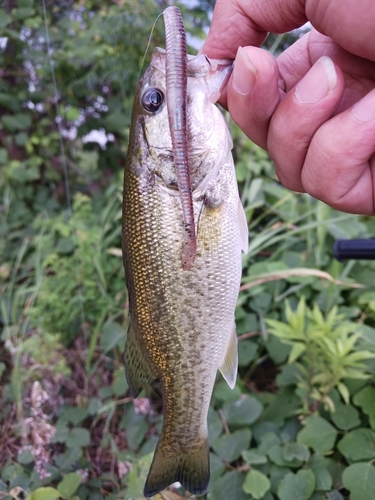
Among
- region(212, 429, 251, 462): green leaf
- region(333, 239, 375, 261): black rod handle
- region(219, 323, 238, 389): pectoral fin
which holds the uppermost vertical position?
region(333, 239, 375, 261): black rod handle

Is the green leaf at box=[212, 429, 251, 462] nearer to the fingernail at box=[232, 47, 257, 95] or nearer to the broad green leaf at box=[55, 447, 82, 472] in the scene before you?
the broad green leaf at box=[55, 447, 82, 472]

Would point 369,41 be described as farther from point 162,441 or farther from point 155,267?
point 162,441

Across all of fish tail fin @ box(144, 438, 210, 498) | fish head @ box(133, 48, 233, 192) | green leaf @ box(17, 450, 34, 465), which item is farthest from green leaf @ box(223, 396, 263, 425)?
fish head @ box(133, 48, 233, 192)

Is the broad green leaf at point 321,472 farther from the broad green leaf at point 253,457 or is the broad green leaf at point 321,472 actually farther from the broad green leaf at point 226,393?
the broad green leaf at point 226,393

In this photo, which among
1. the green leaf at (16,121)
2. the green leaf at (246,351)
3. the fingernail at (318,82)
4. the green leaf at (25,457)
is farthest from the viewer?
the green leaf at (16,121)

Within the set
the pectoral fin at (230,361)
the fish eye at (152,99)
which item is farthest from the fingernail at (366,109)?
the pectoral fin at (230,361)

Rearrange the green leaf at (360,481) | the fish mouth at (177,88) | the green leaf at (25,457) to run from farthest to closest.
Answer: the green leaf at (25,457)
the green leaf at (360,481)
the fish mouth at (177,88)

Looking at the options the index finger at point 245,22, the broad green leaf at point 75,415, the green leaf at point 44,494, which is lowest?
the broad green leaf at point 75,415

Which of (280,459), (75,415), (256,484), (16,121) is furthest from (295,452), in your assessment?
(16,121)
